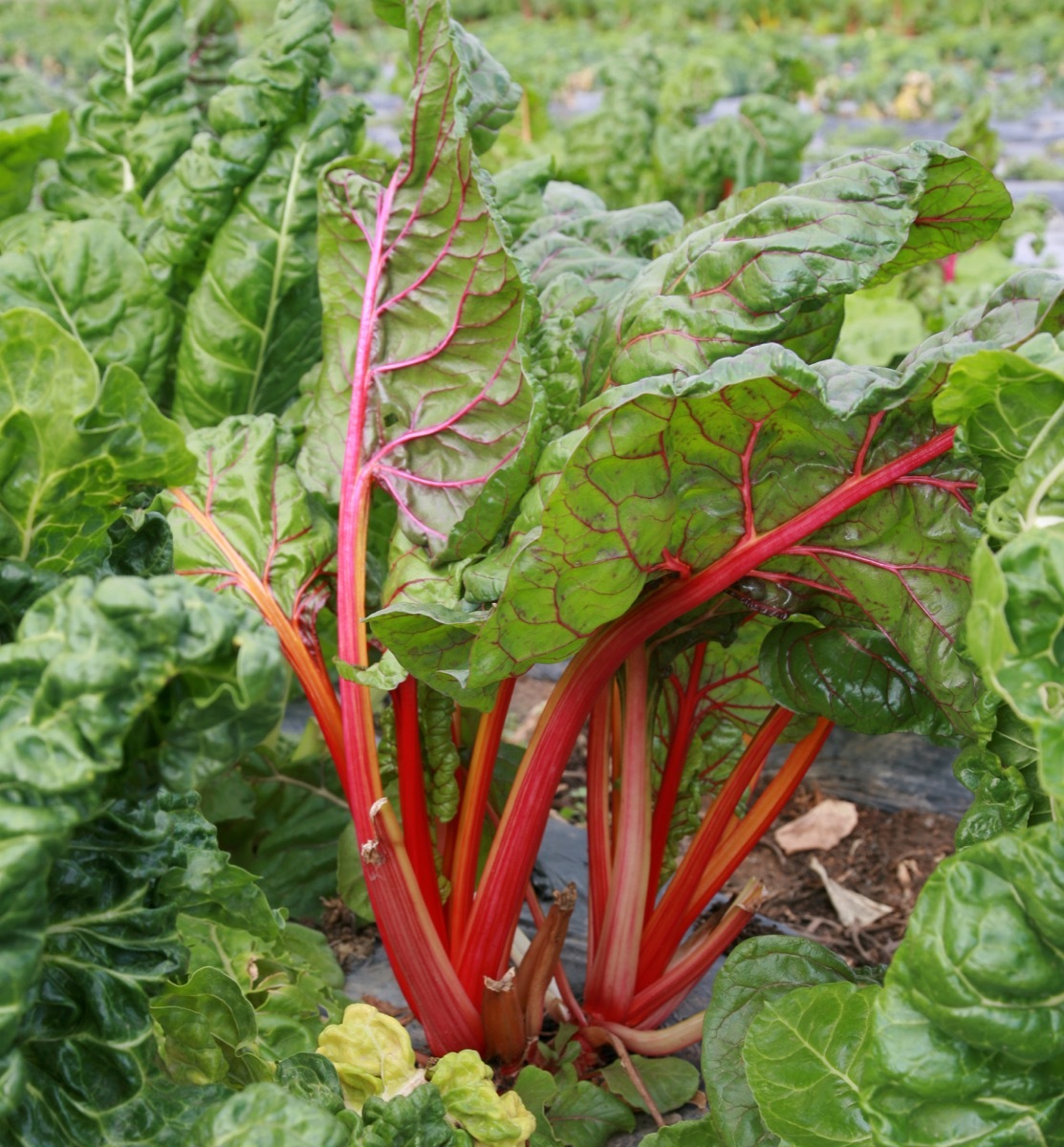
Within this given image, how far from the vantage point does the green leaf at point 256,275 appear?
1.84 meters

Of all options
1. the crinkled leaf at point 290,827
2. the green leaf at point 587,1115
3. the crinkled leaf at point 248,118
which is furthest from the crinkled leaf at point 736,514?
the crinkled leaf at point 248,118

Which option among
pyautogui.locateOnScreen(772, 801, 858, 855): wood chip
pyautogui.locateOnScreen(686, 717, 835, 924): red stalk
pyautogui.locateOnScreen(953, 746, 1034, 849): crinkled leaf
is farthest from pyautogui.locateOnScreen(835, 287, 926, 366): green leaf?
pyautogui.locateOnScreen(953, 746, 1034, 849): crinkled leaf

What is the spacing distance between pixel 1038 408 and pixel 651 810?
83 cm

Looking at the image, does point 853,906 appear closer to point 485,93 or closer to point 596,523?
point 596,523

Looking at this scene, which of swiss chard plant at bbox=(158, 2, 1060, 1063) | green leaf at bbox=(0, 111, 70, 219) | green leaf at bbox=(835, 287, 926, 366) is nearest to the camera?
swiss chard plant at bbox=(158, 2, 1060, 1063)

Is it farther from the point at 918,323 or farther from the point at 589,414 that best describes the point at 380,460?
the point at 918,323

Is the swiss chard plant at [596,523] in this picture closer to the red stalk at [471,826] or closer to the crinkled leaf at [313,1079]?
the red stalk at [471,826]

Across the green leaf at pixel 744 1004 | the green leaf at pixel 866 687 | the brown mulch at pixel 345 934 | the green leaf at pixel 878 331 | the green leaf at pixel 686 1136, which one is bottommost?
the brown mulch at pixel 345 934

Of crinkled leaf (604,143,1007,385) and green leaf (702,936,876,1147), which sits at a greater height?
crinkled leaf (604,143,1007,385)

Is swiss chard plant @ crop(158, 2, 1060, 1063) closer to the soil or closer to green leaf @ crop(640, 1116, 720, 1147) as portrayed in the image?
green leaf @ crop(640, 1116, 720, 1147)

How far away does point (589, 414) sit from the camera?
4.25ft

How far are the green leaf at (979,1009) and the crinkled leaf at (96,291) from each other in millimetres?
1286

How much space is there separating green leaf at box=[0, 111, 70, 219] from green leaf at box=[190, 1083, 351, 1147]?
5.20ft

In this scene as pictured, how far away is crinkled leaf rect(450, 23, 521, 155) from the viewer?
1.57m
